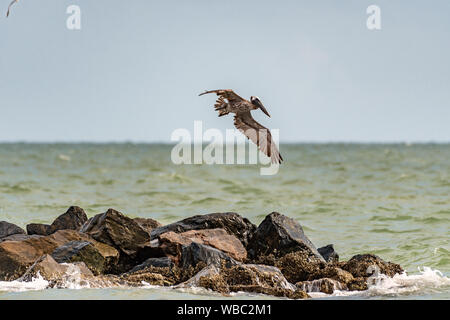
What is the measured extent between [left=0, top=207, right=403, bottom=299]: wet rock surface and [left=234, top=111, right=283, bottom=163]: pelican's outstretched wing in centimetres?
137

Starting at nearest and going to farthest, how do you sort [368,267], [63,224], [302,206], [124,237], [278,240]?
[368,267], [278,240], [124,237], [63,224], [302,206]

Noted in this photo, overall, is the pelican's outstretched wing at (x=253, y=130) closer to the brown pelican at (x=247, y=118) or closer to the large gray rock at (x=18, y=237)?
the brown pelican at (x=247, y=118)

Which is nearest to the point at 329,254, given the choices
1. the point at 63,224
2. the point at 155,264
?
the point at 155,264

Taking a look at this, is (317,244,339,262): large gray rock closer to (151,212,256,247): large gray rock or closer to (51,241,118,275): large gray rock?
(151,212,256,247): large gray rock

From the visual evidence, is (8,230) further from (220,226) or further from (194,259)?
(194,259)

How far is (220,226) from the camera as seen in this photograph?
12.2 m

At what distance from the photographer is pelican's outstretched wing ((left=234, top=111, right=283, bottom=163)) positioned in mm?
12672

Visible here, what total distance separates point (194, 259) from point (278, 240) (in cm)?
157

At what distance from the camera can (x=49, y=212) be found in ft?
67.3

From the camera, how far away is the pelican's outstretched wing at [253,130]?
12672 mm

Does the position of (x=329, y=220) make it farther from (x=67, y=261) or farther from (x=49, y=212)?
(x=67, y=261)

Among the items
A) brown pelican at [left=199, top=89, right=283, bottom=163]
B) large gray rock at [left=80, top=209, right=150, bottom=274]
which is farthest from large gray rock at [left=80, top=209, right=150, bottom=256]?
brown pelican at [left=199, top=89, right=283, bottom=163]
